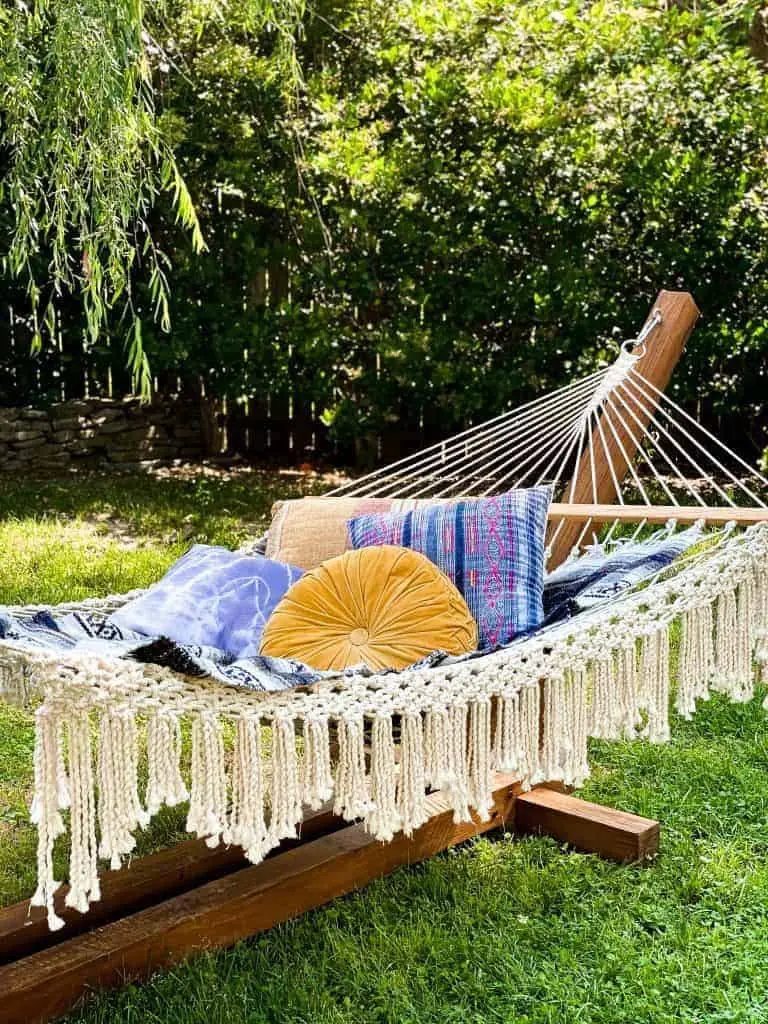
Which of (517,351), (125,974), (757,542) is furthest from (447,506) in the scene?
(517,351)

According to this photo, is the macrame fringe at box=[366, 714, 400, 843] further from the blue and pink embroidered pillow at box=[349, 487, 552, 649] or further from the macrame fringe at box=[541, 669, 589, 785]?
the blue and pink embroidered pillow at box=[349, 487, 552, 649]

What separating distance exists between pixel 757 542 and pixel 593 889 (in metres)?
0.67

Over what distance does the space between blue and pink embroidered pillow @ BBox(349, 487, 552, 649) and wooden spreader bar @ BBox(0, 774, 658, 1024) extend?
0.33 metres

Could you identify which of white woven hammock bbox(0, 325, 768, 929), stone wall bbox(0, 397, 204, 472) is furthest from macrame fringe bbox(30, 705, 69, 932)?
stone wall bbox(0, 397, 204, 472)

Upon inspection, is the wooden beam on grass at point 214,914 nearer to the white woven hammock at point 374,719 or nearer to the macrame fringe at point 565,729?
the white woven hammock at point 374,719

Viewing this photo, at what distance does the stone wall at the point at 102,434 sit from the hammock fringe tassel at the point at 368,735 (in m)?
4.31

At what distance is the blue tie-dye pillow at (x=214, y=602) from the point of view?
6.61 feet

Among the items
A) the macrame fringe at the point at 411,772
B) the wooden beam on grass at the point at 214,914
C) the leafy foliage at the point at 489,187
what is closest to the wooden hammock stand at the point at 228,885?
the wooden beam on grass at the point at 214,914

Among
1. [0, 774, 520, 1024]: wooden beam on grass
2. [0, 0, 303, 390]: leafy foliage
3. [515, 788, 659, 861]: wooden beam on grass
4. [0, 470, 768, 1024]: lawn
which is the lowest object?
[0, 470, 768, 1024]: lawn

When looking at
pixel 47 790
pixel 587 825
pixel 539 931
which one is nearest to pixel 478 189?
pixel 587 825

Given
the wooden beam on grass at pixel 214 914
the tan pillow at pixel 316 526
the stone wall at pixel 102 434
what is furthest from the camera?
the stone wall at pixel 102 434

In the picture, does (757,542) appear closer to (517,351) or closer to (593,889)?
(593,889)

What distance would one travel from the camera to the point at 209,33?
525cm

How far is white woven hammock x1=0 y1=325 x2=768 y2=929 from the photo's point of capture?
1.44 metres
